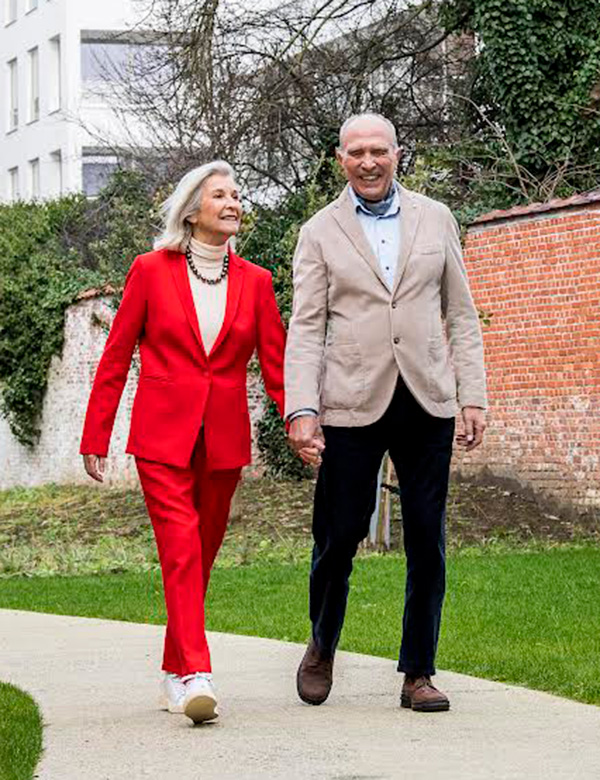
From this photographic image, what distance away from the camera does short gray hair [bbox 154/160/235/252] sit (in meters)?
7.58

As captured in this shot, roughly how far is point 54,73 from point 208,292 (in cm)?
4587

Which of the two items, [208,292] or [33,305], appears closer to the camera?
[208,292]

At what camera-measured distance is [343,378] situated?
7180 mm

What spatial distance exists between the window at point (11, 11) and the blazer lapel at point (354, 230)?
48.7 meters

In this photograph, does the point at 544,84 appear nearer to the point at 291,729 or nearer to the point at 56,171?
the point at 291,729

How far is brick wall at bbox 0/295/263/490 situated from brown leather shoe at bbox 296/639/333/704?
18169 mm

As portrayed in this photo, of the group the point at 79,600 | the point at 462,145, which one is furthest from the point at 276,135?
the point at 79,600

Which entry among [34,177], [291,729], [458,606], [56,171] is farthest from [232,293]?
[34,177]

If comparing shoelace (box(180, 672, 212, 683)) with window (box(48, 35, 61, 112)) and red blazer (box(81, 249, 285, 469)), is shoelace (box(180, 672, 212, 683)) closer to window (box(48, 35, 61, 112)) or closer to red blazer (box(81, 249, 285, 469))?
red blazer (box(81, 249, 285, 469))

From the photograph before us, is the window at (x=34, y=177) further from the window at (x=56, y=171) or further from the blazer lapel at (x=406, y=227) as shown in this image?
the blazer lapel at (x=406, y=227)

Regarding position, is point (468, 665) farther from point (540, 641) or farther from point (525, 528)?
point (525, 528)

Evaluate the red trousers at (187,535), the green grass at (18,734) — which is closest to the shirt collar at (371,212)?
the red trousers at (187,535)

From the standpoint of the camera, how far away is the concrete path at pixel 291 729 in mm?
6059

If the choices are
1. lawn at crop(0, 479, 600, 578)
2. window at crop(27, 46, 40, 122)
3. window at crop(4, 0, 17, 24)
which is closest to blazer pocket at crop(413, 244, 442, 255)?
lawn at crop(0, 479, 600, 578)
